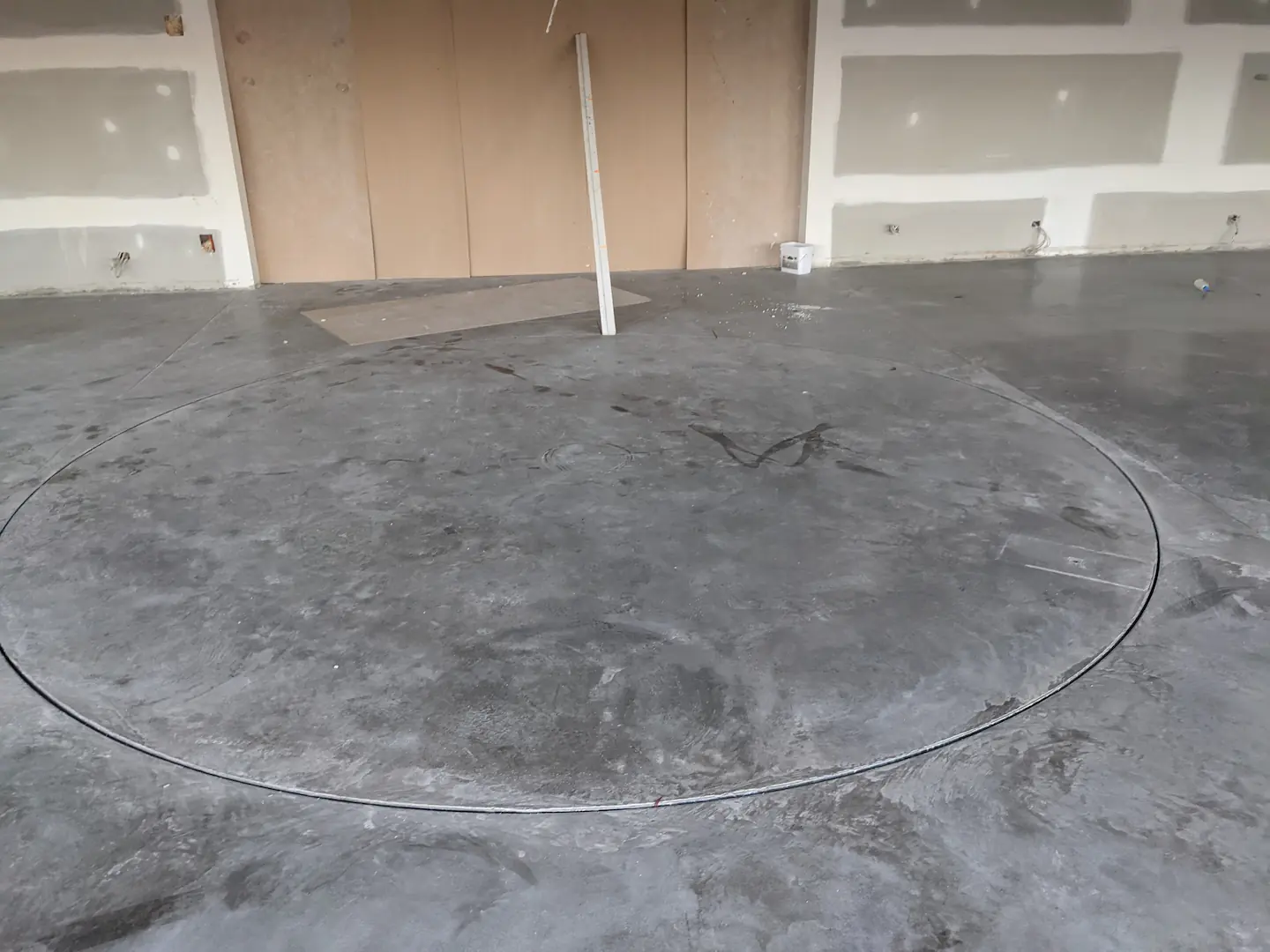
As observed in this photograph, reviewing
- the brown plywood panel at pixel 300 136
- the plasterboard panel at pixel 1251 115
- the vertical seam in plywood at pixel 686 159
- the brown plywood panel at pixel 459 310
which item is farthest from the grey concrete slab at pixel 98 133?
the plasterboard panel at pixel 1251 115

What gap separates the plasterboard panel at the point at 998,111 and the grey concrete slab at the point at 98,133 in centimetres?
441

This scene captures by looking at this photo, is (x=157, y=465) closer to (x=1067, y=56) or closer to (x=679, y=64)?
(x=679, y=64)

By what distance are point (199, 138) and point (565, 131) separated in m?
2.38

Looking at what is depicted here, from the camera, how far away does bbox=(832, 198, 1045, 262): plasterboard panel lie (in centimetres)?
691

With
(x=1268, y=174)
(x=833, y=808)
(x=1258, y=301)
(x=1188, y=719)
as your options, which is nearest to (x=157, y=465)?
(x=833, y=808)

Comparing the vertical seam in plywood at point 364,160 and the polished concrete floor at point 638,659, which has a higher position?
the vertical seam in plywood at point 364,160

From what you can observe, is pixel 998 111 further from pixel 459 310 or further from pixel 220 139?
pixel 220 139

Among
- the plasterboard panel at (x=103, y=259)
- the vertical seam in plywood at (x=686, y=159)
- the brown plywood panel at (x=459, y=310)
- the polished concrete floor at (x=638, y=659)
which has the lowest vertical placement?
the polished concrete floor at (x=638, y=659)

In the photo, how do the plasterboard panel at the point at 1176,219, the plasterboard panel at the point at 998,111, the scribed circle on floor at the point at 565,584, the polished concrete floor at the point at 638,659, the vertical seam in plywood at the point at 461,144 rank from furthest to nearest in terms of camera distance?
the plasterboard panel at the point at 1176,219
the plasterboard panel at the point at 998,111
the vertical seam in plywood at the point at 461,144
the scribed circle on floor at the point at 565,584
the polished concrete floor at the point at 638,659

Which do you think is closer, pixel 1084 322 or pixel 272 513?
pixel 272 513

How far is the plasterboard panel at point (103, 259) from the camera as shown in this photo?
20.3ft

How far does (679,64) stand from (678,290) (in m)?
1.61

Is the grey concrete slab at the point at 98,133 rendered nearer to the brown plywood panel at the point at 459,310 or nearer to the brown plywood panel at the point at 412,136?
the brown plywood panel at the point at 412,136

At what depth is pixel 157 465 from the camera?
3.53 meters
